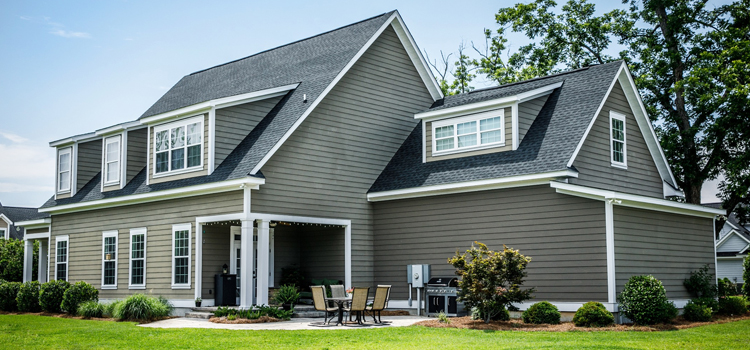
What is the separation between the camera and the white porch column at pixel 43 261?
2619 centimetres

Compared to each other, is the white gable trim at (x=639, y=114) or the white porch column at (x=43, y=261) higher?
the white gable trim at (x=639, y=114)

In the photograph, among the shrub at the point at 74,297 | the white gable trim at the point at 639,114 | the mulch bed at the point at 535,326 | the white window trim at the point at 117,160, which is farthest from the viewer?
the white window trim at the point at 117,160

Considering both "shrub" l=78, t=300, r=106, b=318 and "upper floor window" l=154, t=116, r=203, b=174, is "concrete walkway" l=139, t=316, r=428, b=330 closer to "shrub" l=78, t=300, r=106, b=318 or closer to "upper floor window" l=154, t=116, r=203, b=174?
"shrub" l=78, t=300, r=106, b=318

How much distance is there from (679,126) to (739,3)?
17.0 feet

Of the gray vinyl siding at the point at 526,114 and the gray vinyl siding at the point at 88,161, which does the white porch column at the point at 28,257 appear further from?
the gray vinyl siding at the point at 526,114

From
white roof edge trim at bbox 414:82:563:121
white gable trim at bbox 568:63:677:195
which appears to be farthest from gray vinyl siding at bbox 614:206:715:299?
white roof edge trim at bbox 414:82:563:121

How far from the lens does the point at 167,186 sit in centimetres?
2000

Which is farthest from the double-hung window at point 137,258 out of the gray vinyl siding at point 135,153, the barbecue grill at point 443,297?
the barbecue grill at point 443,297

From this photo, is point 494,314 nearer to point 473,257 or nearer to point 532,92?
point 473,257

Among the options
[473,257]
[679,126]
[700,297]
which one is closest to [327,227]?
[473,257]

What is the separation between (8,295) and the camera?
72.9 ft

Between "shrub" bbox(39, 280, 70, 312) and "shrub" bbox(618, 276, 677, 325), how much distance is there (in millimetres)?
15261

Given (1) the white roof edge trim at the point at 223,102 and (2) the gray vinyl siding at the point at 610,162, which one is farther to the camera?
(1) the white roof edge trim at the point at 223,102

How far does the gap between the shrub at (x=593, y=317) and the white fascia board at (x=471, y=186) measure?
3.26m
